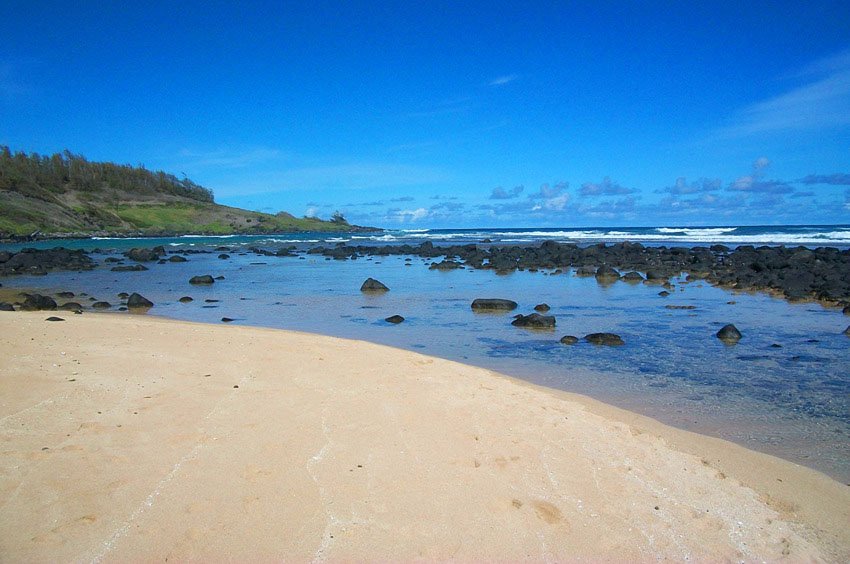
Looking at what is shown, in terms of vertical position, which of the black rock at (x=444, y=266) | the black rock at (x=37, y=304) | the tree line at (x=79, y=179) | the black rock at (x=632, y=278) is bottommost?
the black rock at (x=632, y=278)

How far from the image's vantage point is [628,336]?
1108cm

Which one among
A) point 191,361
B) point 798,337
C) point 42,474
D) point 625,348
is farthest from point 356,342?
point 798,337

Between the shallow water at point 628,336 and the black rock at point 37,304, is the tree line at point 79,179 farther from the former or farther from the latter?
the black rock at point 37,304

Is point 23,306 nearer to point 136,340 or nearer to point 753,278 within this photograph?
point 136,340

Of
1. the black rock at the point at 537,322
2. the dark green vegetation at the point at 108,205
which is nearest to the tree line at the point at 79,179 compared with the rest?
the dark green vegetation at the point at 108,205

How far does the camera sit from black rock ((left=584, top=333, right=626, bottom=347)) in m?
10.2

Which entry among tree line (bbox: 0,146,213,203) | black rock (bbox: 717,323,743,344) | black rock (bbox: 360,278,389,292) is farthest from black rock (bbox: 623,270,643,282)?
tree line (bbox: 0,146,213,203)

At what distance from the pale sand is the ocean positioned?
1184 mm

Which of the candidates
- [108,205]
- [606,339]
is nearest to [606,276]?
[606,339]

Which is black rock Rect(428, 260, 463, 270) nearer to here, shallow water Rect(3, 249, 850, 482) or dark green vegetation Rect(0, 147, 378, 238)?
shallow water Rect(3, 249, 850, 482)

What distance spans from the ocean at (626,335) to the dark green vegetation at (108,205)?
52164mm

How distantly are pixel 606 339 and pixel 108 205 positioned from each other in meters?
95.3

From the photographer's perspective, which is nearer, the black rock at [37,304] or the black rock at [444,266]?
the black rock at [37,304]

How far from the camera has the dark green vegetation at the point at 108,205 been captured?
6694 cm
